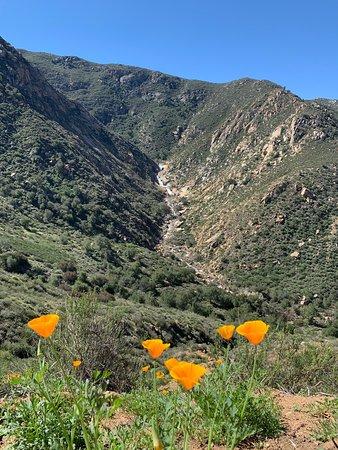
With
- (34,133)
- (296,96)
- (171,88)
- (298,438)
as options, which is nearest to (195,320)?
(298,438)

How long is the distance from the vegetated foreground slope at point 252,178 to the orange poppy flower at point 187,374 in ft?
109

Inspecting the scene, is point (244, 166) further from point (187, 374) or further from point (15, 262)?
point (187, 374)

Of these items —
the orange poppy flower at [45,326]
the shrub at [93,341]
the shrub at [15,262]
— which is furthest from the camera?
the shrub at [15,262]

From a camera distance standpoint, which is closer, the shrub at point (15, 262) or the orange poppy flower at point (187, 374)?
the orange poppy flower at point (187, 374)

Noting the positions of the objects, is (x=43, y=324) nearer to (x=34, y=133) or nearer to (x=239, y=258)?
(x=239, y=258)

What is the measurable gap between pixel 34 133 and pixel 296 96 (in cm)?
4308

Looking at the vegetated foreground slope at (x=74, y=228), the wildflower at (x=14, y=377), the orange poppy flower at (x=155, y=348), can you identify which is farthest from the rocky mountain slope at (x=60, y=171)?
the orange poppy flower at (x=155, y=348)

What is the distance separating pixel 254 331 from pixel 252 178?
56912 mm

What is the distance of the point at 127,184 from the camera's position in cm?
6300

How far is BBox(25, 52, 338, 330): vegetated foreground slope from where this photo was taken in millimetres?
40188

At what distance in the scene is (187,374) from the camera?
1.71m

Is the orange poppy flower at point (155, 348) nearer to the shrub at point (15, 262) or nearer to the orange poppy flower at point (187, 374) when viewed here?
the orange poppy flower at point (187, 374)

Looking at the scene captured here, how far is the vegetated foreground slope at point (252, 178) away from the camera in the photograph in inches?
1582

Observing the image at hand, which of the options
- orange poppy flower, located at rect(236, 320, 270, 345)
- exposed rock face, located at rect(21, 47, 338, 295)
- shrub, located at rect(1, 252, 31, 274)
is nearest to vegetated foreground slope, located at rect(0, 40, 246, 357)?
shrub, located at rect(1, 252, 31, 274)
